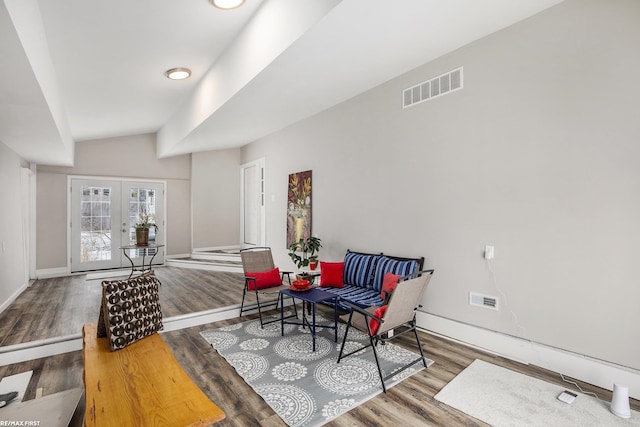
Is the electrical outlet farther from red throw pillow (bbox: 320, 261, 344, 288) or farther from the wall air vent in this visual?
red throw pillow (bbox: 320, 261, 344, 288)

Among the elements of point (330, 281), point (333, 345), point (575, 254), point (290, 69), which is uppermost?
point (290, 69)

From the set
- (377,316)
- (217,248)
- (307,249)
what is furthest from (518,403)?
(217,248)

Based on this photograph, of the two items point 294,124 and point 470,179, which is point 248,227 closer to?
point 294,124

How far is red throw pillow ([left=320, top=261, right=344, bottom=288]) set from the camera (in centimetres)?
427

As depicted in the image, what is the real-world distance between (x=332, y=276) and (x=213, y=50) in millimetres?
3174

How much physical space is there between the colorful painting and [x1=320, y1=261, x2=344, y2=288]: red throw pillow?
4.32 feet

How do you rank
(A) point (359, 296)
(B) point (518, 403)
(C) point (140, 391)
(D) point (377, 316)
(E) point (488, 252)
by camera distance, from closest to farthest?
1. (C) point (140, 391)
2. (B) point (518, 403)
3. (D) point (377, 316)
4. (E) point (488, 252)
5. (A) point (359, 296)

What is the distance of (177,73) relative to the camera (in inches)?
157

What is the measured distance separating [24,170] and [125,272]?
8.55ft

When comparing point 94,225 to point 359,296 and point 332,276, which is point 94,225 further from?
point 359,296

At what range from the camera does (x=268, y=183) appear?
680 cm

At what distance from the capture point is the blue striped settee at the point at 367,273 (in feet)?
12.0

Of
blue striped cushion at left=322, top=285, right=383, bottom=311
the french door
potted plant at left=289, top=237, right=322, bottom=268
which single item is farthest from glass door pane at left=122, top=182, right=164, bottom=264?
blue striped cushion at left=322, top=285, right=383, bottom=311

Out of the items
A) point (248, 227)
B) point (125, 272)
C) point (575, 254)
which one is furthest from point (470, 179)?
point (125, 272)
